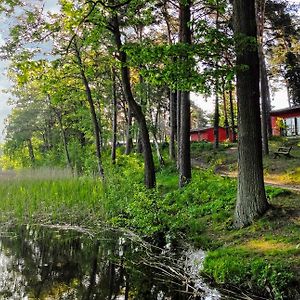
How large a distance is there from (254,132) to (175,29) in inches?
586

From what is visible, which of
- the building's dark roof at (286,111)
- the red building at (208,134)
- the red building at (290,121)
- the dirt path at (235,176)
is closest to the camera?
the dirt path at (235,176)

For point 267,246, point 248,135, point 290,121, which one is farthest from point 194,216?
point 290,121

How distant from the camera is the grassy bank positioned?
6297mm

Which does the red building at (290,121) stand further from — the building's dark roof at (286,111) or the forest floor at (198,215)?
the forest floor at (198,215)

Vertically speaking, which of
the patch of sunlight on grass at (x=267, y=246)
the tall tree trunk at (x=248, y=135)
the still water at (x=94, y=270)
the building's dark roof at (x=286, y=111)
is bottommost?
the still water at (x=94, y=270)

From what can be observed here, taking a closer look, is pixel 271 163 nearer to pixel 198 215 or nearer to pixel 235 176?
pixel 235 176

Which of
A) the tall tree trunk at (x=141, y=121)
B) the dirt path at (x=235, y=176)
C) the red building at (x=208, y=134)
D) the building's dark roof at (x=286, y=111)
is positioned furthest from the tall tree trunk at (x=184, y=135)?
the red building at (x=208, y=134)

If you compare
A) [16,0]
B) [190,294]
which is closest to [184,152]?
[16,0]

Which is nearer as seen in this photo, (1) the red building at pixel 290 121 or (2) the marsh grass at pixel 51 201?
(2) the marsh grass at pixel 51 201

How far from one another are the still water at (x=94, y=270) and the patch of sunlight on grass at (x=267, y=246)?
103 cm

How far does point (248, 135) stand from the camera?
861cm

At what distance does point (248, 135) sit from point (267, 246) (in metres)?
2.42

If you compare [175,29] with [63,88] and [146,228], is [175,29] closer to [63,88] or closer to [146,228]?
[63,88]

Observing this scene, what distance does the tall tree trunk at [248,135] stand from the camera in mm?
8555
